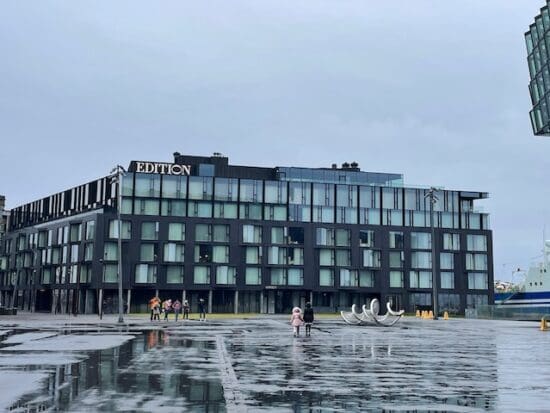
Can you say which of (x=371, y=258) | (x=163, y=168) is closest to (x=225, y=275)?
(x=163, y=168)

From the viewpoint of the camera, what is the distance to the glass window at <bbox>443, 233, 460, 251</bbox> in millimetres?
99938

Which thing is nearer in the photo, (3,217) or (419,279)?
(419,279)

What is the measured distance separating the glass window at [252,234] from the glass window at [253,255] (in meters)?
1.16

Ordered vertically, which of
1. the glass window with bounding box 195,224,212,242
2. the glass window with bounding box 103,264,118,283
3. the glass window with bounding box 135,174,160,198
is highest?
the glass window with bounding box 135,174,160,198

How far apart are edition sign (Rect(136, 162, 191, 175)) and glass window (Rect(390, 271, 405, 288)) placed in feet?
114

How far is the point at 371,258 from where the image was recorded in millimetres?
97375

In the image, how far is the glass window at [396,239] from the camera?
9862cm

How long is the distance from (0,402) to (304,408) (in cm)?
A: 556

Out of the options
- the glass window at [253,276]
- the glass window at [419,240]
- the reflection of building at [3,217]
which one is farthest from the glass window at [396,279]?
the reflection of building at [3,217]

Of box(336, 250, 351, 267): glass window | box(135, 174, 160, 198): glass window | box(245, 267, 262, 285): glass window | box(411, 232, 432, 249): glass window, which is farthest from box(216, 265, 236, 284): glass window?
box(411, 232, 432, 249): glass window

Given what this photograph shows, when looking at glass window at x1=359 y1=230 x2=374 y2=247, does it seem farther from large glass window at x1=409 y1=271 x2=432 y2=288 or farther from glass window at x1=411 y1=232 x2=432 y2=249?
large glass window at x1=409 y1=271 x2=432 y2=288

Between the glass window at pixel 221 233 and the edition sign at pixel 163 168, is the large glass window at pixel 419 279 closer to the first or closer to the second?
the glass window at pixel 221 233

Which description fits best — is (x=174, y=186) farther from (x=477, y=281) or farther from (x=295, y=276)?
(x=477, y=281)

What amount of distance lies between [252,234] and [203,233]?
7.21 metres
